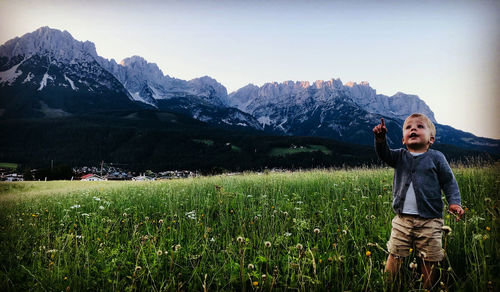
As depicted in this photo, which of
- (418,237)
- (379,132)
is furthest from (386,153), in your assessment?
(418,237)

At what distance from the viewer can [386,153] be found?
3.23 m

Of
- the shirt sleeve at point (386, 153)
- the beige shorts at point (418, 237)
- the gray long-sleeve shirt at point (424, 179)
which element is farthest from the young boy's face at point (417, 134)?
the beige shorts at point (418, 237)

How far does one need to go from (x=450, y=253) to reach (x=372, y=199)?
9.68 ft

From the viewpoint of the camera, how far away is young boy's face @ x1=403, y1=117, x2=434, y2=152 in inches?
123

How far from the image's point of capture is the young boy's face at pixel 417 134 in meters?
3.12

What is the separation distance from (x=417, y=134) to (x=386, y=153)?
0.42m

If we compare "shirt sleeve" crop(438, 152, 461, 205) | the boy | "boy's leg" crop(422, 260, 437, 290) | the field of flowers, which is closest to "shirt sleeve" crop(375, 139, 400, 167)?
the boy

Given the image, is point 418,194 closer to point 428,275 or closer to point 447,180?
point 447,180

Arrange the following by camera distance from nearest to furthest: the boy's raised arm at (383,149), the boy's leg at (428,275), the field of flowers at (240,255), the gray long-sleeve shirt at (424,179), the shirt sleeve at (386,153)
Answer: the boy's leg at (428,275) → the field of flowers at (240,255) → the gray long-sleeve shirt at (424,179) → the boy's raised arm at (383,149) → the shirt sleeve at (386,153)

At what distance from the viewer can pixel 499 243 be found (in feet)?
9.89

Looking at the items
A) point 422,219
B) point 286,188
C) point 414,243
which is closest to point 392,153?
point 422,219

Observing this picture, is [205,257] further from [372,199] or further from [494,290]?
[372,199]

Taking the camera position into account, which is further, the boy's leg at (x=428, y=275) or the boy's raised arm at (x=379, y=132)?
the boy's raised arm at (x=379, y=132)

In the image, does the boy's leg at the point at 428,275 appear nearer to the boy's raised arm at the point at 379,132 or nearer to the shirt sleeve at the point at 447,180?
the shirt sleeve at the point at 447,180
